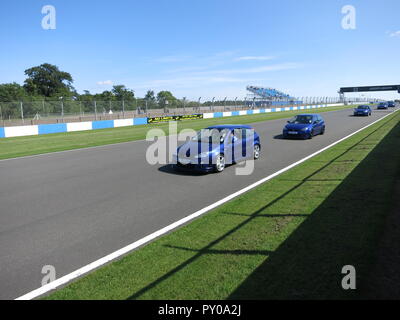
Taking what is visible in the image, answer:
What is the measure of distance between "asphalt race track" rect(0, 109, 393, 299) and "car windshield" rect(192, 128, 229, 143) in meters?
1.11

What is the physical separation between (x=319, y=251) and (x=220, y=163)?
18.2 feet

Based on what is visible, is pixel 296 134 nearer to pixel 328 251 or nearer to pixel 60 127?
pixel 328 251

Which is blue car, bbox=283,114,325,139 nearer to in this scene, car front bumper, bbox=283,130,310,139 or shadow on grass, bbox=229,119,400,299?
car front bumper, bbox=283,130,310,139

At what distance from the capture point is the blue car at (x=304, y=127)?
16.0 metres

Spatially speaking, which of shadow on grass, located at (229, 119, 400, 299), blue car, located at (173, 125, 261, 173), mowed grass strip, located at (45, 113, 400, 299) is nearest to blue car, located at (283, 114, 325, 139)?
blue car, located at (173, 125, 261, 173)

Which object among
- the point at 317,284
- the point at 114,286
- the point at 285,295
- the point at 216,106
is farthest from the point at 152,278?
the point at 216,106

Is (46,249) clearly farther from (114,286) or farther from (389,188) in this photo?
(389,188)

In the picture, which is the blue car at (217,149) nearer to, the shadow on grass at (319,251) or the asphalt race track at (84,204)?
the asphalt race track at (84,204)

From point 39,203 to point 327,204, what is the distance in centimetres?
629

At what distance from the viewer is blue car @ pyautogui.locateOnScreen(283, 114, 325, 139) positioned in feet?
52.5

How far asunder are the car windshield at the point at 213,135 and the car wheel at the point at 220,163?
2.08 feet

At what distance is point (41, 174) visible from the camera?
9.21 meters

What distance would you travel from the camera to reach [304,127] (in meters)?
16.0

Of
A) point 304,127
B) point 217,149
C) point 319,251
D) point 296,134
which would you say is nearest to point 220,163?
point 217,149
